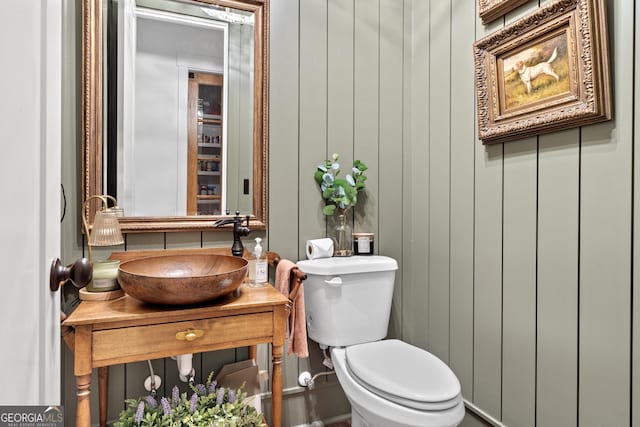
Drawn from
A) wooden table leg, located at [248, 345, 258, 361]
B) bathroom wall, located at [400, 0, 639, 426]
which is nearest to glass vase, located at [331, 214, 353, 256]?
bathroom wall, located at [400, 0, 639, 426]

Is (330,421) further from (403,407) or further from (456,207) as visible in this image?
(456,207)

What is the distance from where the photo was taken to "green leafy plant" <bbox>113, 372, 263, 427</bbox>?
44.8 inches

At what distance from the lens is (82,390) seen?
1061mm

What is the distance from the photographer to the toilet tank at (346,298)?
1584mm

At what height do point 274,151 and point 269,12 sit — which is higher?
point 269,12

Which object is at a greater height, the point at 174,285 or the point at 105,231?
the point at 105,231

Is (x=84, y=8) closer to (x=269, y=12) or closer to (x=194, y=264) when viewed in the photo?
(x=269, y=12)

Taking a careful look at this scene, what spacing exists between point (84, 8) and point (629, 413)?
227 centimetres

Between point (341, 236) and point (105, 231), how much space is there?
3.34ft

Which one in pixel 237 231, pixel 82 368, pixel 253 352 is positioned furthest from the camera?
pixel 253 352

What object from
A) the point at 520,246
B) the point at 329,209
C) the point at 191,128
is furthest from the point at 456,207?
the point at 191,128

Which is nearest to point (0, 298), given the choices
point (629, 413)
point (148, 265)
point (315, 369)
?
point (148, 265)

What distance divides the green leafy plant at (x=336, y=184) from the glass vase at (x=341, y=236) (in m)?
0.06

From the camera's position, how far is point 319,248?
1.68m
